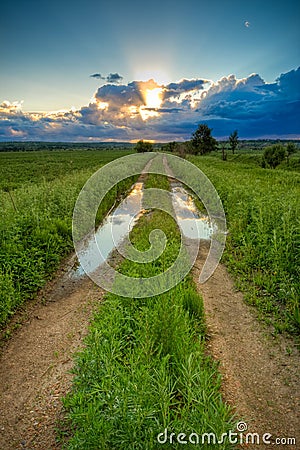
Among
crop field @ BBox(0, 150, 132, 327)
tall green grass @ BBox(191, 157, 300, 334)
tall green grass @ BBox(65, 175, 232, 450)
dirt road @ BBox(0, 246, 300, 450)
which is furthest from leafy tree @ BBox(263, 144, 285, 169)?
tall green grass @ BBox(65, 175, 232, 450)

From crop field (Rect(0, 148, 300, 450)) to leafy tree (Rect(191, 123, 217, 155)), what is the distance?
75.6 m

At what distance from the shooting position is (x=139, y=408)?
2.95 meters

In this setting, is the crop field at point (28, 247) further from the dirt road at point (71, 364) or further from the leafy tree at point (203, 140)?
the leafy tree at point (203, 140)

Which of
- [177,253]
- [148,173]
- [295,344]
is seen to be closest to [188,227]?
[177,253]

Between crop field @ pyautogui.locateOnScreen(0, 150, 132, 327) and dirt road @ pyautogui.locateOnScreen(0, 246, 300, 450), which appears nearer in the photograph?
dirt road @ pyautogui.locateOnScreen(0, 246, 300, 450)

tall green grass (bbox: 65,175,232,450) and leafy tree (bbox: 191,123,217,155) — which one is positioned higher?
leafy tree (bbox: 191,123,217,155)

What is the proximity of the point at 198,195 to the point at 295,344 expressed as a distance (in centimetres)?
1449

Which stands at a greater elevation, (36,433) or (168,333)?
(168,333)

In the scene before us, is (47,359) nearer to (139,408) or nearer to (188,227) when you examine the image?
(139,408)

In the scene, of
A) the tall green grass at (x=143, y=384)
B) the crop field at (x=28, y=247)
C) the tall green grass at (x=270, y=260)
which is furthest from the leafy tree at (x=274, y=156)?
the tall green grass at (x=143, y=384)

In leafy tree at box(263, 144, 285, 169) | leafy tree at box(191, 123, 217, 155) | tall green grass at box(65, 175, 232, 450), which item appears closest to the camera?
tall green grass at box(65, 175, 232, 450)

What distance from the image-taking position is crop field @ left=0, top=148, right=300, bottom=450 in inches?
117

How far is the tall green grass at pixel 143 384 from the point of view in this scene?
2912mm

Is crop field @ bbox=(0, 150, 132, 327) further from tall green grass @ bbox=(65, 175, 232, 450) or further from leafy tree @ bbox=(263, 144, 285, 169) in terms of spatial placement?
leafy tree @ bbox=(263, 144, 285, 169)
